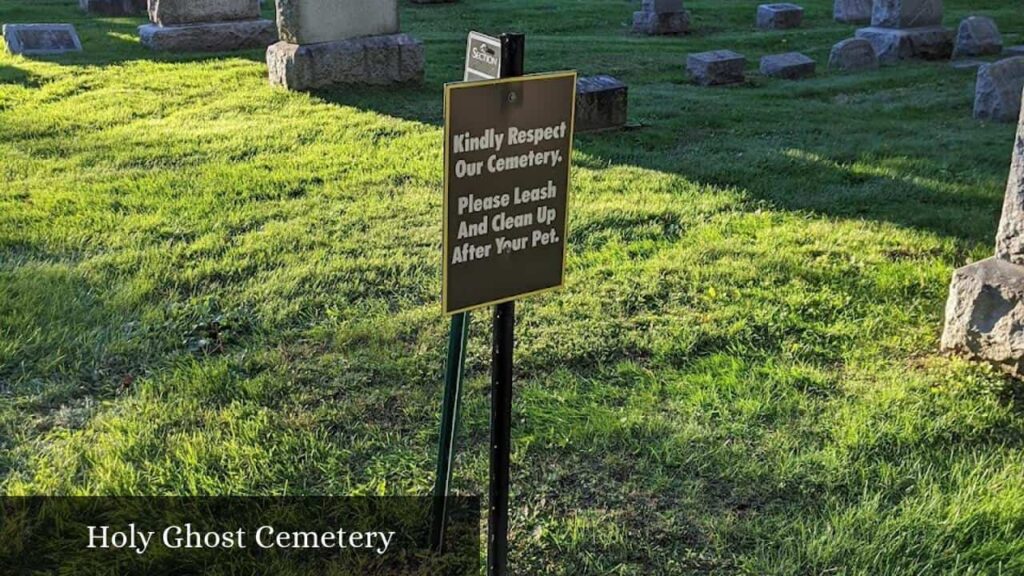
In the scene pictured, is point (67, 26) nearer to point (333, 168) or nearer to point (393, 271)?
point (333, 168)

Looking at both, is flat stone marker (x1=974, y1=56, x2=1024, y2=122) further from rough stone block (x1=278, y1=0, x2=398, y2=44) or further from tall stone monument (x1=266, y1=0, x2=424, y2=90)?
rough stone block (x1=278, y1=0, x2=398, y2=44)

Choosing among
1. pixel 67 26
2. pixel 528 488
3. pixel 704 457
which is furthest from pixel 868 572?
pixel 67 26

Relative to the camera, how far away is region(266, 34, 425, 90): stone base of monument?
28.0 feet

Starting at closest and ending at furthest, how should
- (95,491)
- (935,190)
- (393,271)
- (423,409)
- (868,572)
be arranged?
(868,572) < (95,491) < (423,409) < (393,271) < (935,190)

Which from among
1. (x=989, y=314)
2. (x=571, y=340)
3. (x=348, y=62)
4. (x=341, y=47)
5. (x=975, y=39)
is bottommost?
(x=571, y=340)

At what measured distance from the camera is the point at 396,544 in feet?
9.33

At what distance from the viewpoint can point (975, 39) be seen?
12023mm

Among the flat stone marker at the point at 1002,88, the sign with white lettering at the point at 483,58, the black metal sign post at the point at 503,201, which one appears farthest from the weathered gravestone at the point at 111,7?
the black metal sign post at the point at 503,201

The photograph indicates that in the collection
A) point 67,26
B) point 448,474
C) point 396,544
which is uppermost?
point 67,26

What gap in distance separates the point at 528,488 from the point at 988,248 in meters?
3.28

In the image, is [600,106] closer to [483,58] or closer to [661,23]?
[483,58]

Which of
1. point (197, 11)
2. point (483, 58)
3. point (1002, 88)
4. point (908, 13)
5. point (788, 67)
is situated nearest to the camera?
point (483, 58)

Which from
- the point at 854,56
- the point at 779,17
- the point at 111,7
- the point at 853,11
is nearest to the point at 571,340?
the point at 854,56

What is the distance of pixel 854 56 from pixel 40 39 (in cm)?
948
